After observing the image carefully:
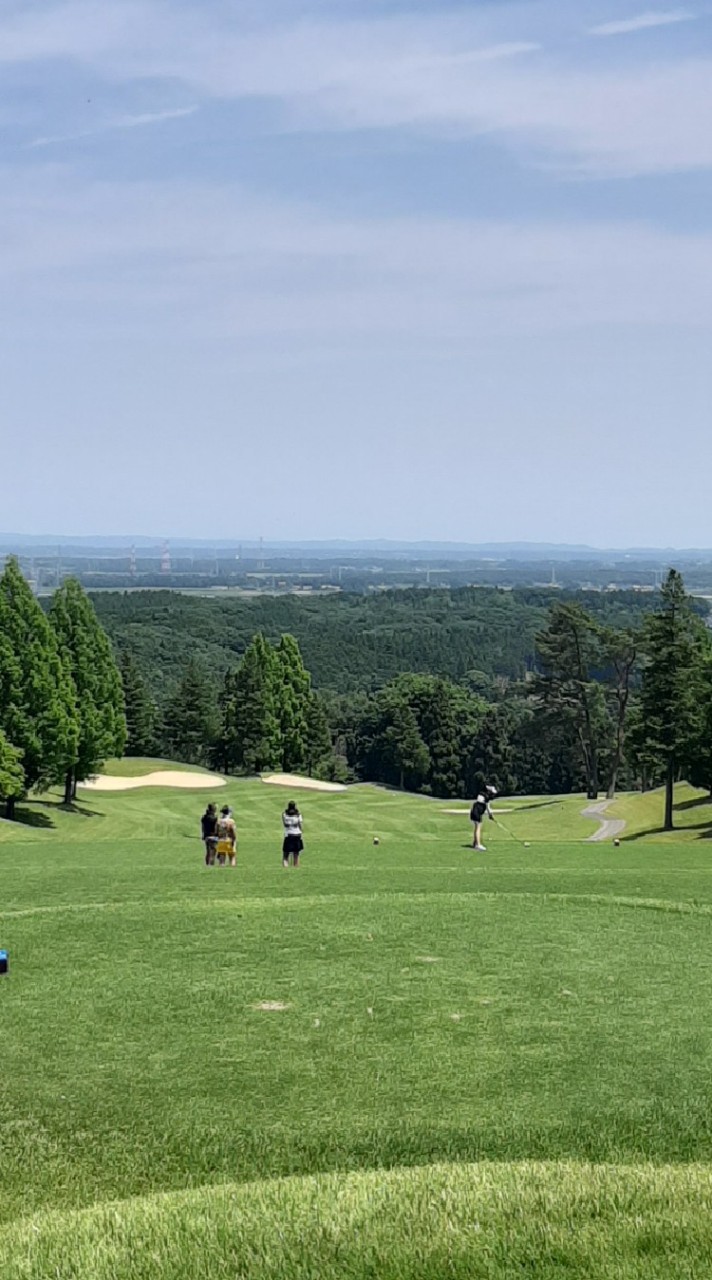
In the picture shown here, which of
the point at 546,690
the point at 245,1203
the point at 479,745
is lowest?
the point at 479,745

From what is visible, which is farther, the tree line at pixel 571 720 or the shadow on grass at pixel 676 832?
the tree line at pixel 571 720

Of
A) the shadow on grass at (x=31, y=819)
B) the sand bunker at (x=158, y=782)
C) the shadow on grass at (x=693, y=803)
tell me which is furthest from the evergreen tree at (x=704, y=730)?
the shadow on grass at (x=31, y=819)

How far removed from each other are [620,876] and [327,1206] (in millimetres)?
17445

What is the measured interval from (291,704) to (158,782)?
12508 millimetres

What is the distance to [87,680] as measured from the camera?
56250 millimetres

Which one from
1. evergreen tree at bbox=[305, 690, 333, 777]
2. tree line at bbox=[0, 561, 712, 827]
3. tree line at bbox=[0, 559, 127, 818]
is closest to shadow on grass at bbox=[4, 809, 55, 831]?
tree line at bbox=[0, 559, 127, 818]

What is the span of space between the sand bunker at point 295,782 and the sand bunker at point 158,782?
3428 mm

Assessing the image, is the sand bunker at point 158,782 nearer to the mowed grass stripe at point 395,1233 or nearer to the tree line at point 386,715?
the tree line at point 386,715

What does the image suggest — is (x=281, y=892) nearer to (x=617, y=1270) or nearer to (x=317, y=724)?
(x=617, y=1270)

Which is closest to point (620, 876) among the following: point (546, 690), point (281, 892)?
point (281, 892)

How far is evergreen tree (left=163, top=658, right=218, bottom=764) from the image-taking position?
339ft

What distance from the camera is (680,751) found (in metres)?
52.3

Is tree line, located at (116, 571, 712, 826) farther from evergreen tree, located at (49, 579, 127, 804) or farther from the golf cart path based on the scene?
evergreen tree, located at (49, 579, 127, 804)

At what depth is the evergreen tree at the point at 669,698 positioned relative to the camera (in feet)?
172
